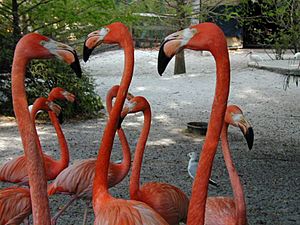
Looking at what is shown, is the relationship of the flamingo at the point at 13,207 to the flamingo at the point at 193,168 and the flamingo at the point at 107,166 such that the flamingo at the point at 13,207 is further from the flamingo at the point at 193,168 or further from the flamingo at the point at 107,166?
the flamingo at the point at 193,168

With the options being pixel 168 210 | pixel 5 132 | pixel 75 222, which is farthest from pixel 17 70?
pixel 5 132

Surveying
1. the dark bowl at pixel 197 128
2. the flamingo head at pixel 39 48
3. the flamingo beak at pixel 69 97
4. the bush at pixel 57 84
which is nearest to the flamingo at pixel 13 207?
the flamingo head at pixel 39 48

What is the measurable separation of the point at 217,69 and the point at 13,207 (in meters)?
1.37

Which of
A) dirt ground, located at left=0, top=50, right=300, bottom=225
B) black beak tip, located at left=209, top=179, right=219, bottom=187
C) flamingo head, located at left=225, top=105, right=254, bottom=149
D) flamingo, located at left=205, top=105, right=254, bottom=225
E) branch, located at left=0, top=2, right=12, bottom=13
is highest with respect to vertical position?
branch, located at left=0, top=2, right=12, bottom=13

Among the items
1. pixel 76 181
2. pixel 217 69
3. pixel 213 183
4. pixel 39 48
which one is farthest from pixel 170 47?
pixel 213 183

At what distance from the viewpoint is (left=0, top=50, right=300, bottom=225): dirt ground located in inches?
168

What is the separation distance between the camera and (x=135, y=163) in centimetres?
297

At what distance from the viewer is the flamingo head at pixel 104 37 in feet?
7.58

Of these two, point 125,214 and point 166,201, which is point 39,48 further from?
point 166,201

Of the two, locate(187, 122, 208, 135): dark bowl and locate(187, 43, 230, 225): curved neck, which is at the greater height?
locate(187, 43, 230, 225): curved neck

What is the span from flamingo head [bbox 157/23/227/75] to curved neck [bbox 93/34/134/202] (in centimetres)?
57

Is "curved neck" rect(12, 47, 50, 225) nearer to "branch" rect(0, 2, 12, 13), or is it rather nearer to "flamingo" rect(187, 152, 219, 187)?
"flamingo" rect(187, 152, 219, 187)

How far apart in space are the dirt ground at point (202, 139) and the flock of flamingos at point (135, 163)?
1035mm

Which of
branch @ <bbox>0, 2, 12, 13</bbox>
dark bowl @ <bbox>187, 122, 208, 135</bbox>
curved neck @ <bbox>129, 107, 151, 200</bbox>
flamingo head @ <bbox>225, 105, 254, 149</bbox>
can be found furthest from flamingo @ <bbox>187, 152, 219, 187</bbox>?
branch @ <bbox>0, 2, 12, 13</bbox>
